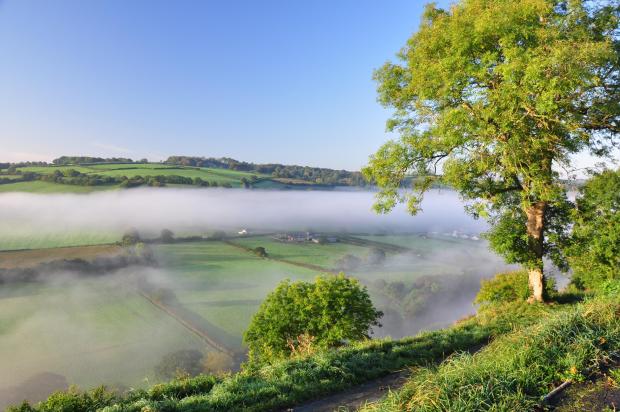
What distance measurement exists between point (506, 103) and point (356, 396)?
11.8m

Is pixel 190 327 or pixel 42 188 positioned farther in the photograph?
pixel 42 188

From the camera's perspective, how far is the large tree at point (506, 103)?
1257 centimetres

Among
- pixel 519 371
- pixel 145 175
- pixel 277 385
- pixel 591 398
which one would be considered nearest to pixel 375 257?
pixel 145 175

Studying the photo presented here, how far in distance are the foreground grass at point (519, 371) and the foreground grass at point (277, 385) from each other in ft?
7.14

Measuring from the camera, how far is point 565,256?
18812mm

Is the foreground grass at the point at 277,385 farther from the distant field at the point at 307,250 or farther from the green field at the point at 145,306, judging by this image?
the distant field at the point at 307,250

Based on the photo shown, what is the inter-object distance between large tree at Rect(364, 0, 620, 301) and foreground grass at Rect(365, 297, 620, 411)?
810 cm

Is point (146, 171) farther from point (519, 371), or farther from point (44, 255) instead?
point (519, 371)

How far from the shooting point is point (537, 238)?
55.0ft

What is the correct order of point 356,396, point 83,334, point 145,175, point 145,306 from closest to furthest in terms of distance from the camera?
point 356,396 < point 83,334 < point 145,306 < point 145,175

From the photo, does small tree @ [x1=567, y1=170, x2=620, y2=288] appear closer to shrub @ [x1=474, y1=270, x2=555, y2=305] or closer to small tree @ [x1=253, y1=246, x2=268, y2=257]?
shrub @ [x1=474, y1=270, x2=555, y2=305]

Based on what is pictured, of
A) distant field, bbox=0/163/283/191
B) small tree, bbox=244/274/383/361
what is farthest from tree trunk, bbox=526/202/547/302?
distant field, bbox=0/163/283/191

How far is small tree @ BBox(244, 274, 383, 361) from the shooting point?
24.9 metres

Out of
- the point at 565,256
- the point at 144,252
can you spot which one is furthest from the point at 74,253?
the point at 565,256
